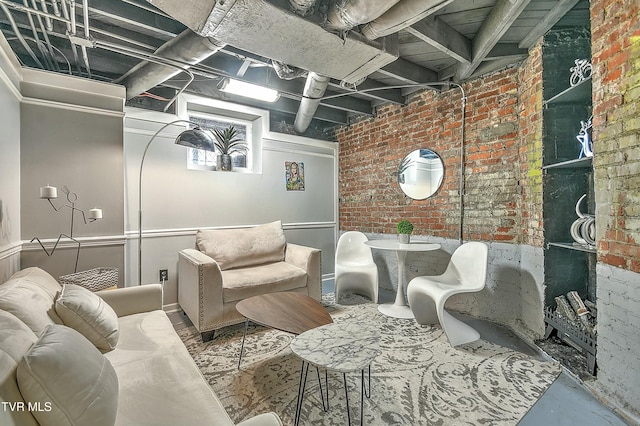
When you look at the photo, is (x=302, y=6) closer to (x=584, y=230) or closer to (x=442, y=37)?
(x=442, y=37)

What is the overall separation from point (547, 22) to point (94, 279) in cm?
409

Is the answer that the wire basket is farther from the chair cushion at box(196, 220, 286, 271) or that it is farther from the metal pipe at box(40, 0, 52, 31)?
the metal pipe at box(40, 0, 52, 31)

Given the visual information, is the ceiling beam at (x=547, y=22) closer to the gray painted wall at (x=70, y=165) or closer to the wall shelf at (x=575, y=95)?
the wall shelf at (x=575, y=95)

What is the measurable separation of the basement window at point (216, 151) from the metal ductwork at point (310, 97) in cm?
75

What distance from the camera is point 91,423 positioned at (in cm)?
86

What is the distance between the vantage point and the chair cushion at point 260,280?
2572 mm

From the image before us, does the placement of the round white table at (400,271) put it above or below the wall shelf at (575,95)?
below

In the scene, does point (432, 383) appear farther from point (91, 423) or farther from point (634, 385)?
point (91, 423)

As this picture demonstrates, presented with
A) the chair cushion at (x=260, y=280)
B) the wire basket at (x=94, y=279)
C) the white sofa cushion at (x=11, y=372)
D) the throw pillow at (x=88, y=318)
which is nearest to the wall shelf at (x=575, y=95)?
the chair cushion at (x=260, y=280)

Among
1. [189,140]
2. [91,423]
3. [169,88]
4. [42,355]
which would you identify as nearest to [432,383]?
[91,423]

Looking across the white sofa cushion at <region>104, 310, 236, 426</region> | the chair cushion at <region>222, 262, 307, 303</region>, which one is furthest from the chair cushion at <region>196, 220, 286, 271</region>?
the white sofa cushion at <region>104, 310, 236, 426</region>

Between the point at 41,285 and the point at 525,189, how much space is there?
12.0 ft

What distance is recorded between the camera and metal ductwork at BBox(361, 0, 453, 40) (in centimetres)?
154

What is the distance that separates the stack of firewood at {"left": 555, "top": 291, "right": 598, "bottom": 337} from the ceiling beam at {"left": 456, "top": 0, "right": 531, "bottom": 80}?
2097 millimetres
